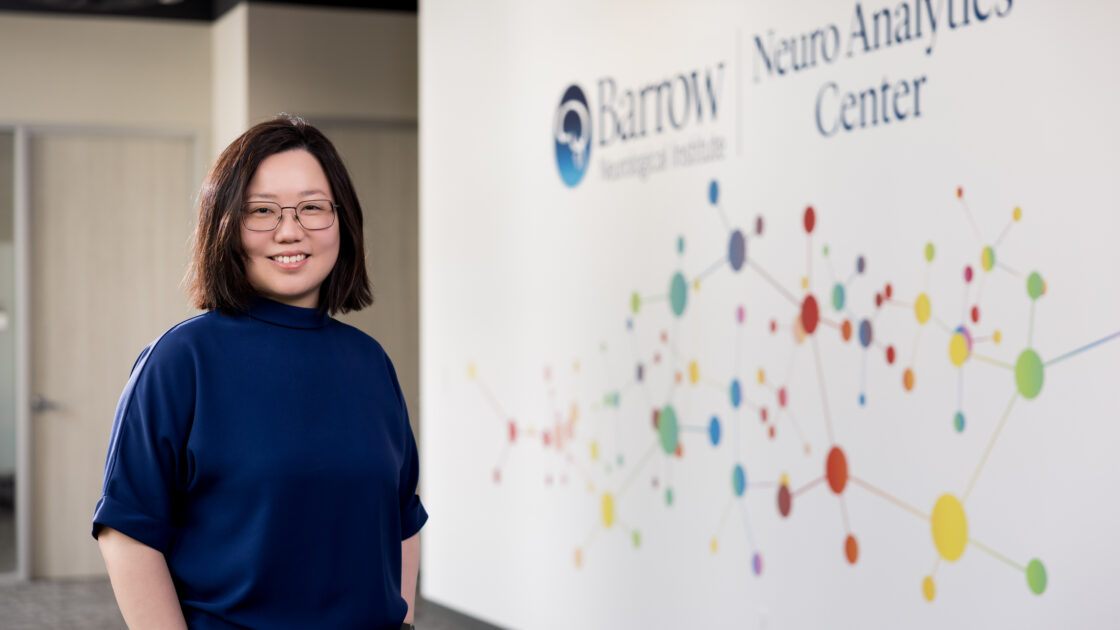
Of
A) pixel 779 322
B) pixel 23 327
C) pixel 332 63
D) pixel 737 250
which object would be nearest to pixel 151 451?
pixel 779 322

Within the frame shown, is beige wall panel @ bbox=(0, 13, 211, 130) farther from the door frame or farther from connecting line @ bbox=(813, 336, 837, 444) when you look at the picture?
connecting line @ bbox=(813, 336, 837, 444)

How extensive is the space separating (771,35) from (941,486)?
1.31 meters

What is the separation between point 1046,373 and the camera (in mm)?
2648

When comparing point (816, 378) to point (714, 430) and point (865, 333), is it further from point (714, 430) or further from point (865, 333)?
point (714, 430)

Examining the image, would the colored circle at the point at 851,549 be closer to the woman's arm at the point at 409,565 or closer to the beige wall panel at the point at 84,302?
the woman's arm at the point at 409,565

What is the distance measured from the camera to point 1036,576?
2.68 m

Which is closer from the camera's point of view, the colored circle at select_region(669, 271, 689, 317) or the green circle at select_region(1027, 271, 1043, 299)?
the green circle at select_region(1027, 271, 1043, 299)

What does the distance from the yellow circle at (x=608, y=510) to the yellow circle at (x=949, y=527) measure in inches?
59.3

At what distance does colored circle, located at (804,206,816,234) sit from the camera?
10.8 feet

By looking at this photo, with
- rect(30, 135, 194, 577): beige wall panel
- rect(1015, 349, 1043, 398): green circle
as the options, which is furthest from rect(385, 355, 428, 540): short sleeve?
rect(30, 135, 194, 577): beige wall panel

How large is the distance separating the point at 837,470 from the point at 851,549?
198 mm

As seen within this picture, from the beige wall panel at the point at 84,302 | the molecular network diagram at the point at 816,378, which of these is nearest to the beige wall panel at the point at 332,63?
the beige wall panel at the point at 84,302

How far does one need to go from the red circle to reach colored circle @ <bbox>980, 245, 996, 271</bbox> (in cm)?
90

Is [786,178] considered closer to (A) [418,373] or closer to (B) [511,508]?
(B) [511,508]
